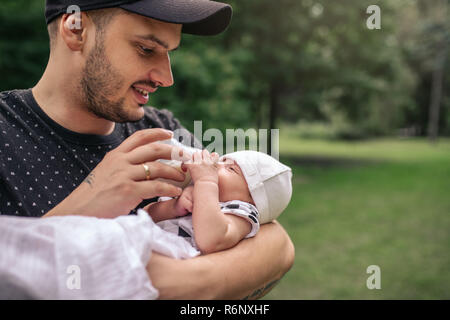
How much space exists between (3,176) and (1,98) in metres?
0.45

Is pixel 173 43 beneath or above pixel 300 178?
above

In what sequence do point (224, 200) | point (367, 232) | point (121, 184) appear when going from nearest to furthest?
point (121, 184)
point (224, 200)
point (367, 232)

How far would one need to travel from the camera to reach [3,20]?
686 centimetres

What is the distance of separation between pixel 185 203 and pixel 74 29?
99 centimetres

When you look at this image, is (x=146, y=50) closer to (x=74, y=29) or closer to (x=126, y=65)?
(x=126, y=65)

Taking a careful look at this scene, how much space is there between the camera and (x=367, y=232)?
26.4ft

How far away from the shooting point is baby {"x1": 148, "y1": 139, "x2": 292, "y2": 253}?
1.77 m

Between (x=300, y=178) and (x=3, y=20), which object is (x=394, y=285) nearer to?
(x=3, y=20)

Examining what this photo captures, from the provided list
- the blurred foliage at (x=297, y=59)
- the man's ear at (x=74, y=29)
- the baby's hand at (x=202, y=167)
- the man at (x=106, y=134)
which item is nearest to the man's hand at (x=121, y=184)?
the man at (x=106, y=134)

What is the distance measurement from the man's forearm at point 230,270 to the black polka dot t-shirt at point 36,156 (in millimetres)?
639

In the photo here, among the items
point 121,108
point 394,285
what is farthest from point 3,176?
point 394,285

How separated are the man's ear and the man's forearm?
1.17 metres

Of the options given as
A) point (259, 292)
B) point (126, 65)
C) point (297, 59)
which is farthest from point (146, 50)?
point (297, 59)

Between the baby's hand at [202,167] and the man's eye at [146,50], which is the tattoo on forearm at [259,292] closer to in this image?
the baby's hand at [202,167]
